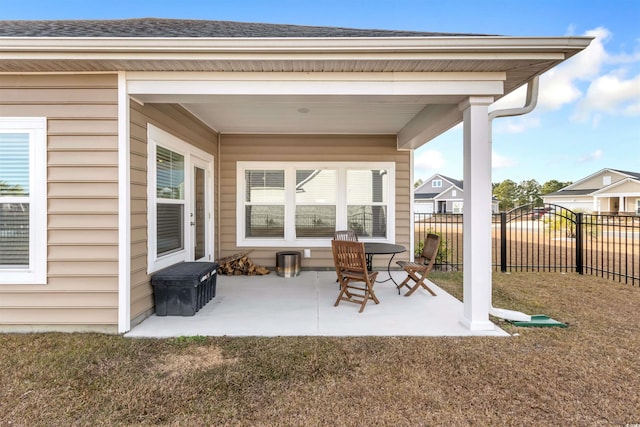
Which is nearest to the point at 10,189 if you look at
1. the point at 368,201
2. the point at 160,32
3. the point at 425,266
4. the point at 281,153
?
the point at 160,32

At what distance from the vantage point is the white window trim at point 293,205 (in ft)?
19.8

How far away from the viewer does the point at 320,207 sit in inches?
241

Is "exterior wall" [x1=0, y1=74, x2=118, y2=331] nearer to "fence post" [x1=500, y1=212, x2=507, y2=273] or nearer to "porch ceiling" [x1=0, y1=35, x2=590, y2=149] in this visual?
"porch ceiling" [x1=0, y1=35, x2=590, y2=149]

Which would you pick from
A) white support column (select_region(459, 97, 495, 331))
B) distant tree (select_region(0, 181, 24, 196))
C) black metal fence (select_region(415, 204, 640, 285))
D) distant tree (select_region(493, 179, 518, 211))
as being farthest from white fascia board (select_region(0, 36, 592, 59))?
distant tree (select_region(493, 179, 518, 211))

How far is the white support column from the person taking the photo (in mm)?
3094

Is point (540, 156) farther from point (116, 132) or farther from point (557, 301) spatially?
point (116, 132)

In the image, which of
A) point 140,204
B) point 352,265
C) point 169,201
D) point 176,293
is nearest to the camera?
point 140,204

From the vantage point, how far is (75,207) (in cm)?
308

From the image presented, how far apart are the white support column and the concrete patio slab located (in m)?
0.25

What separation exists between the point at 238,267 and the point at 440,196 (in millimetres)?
29450

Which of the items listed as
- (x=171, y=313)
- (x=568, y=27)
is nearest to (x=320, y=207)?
(x=171, y=313)

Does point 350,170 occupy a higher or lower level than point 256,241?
higher

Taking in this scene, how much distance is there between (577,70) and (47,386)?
25.2 metres

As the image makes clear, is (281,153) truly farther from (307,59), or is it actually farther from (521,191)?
(521,191)
